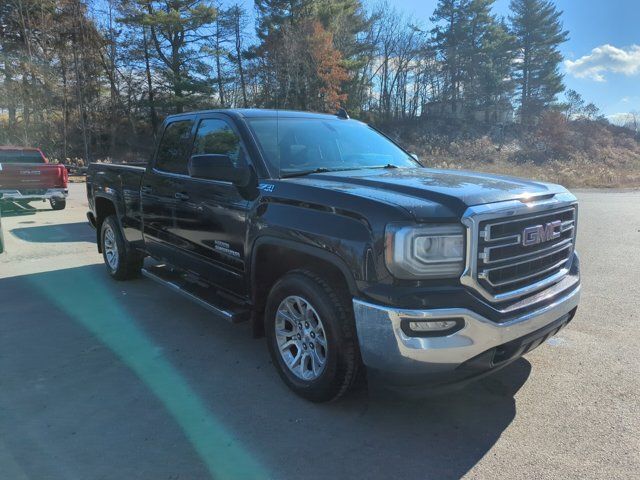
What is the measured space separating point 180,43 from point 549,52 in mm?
43124

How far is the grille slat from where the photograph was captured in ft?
9.21

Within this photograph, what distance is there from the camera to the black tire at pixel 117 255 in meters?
6.30

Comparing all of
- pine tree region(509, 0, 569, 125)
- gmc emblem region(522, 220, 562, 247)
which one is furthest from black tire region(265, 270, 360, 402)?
pine tree region(509, 0, 569, 125)

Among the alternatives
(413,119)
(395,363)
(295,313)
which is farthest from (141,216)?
(413,119)

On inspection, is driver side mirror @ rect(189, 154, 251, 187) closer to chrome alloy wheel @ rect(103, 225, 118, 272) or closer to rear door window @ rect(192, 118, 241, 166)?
rear door window @ rect(192, 118, 241, 166)

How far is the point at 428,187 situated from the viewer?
3123 millimetres

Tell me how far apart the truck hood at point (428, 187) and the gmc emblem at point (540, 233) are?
21 cm

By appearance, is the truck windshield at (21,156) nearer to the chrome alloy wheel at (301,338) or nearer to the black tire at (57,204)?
the black tire at (57,204)

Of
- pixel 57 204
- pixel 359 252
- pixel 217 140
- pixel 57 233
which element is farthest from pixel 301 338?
pixel 57 204

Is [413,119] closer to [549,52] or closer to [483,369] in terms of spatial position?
[549,52]

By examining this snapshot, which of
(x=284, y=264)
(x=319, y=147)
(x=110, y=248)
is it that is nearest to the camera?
(x=284, y=264)

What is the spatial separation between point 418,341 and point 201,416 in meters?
1.56

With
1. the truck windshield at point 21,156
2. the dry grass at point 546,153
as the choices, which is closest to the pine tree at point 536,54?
the dry grass at point 546,153

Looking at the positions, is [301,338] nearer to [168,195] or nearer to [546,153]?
[168,195]
